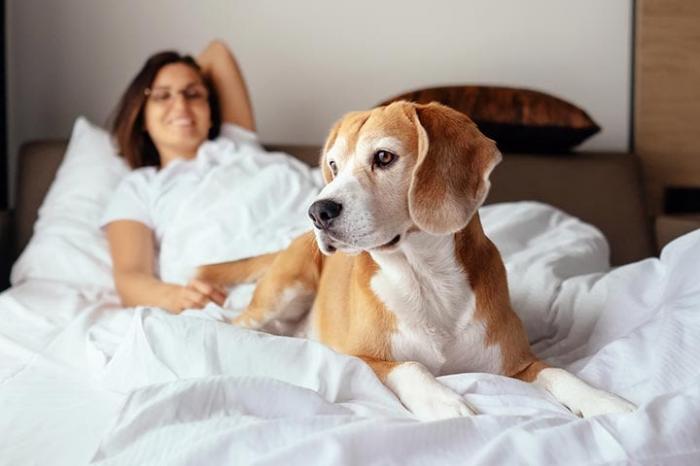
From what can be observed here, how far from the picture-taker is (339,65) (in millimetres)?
2908

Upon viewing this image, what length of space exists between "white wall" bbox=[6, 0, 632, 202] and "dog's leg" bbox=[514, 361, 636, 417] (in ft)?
5.79

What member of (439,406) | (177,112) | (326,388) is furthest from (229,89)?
(439,406)

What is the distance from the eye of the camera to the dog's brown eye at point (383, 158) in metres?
1.26

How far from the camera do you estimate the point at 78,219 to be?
2.35 meters

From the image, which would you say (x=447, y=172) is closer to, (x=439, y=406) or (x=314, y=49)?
(x=439, y=406)

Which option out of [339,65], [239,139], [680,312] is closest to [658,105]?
[339,65]

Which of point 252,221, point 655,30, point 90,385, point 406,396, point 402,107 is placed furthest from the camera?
point 655,30

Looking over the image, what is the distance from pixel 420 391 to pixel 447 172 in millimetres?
312

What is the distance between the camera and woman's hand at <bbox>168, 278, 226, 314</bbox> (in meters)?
1.86

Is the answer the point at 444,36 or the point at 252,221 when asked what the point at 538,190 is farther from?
the point at 252,221

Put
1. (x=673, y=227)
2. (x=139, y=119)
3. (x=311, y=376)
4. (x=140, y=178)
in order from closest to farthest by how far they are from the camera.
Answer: (x=311, y=376)
(x=673, y=227)
(x=140, y=178)
(x=139, y=119)

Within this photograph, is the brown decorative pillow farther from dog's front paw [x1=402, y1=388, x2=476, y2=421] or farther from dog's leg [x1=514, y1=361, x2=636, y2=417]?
dog's front paw [x1=402, y1=388, x2=476, y2=421]

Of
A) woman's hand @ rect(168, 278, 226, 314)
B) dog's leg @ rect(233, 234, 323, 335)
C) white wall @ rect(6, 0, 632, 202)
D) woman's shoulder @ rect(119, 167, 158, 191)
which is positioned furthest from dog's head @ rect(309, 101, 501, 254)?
white wall @ rect(6, 0, 632, 202)

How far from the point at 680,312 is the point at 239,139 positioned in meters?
1.44
